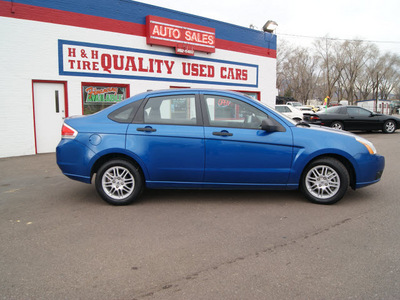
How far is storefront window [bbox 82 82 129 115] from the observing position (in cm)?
1051

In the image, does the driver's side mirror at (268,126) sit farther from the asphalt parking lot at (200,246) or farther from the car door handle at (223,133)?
the asphalt parking lot at (200,246)

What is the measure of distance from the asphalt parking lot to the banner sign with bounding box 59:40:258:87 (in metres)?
5.99

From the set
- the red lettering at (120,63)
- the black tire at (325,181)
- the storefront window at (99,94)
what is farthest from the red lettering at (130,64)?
the black tire at (325,181)

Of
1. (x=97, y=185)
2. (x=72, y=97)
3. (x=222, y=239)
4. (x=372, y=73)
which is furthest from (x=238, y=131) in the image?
(x=372, y=73)

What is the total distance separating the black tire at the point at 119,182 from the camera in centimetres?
466

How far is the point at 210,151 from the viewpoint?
459 cm

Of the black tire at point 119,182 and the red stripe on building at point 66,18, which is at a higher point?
the red stripe on building at point 66,18

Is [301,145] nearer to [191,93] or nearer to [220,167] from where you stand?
[220,167]

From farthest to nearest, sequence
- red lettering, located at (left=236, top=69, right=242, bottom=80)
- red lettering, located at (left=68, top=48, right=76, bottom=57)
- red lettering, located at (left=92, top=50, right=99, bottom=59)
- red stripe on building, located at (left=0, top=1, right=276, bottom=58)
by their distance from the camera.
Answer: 1. red lettering, located at (left=236, top=69, right=242, bottom=80)
2. red lettering, located at (left=92, top=50, right=99, bottom=59)
3. red lettering, located at (left=68, top=48, right=76, bottom=57)
4. red stripe on building, located at (left=0, top=1, right=276, bottom=58)

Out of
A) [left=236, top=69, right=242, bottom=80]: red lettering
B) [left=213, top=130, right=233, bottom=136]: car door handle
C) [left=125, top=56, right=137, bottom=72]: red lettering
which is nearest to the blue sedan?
[left=213, top=130, right=233, bottom=136]: car door handle

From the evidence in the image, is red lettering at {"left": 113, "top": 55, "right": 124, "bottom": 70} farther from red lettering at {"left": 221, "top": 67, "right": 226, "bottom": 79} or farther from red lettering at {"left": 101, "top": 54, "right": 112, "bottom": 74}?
red lettering at {"left": 221, "top": 67, "right": 226, "bottom": 79}

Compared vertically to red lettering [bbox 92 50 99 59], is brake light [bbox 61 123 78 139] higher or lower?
lower

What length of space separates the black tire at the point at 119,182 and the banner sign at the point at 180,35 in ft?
26.4

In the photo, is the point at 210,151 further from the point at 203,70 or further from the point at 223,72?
the point at 223,72
